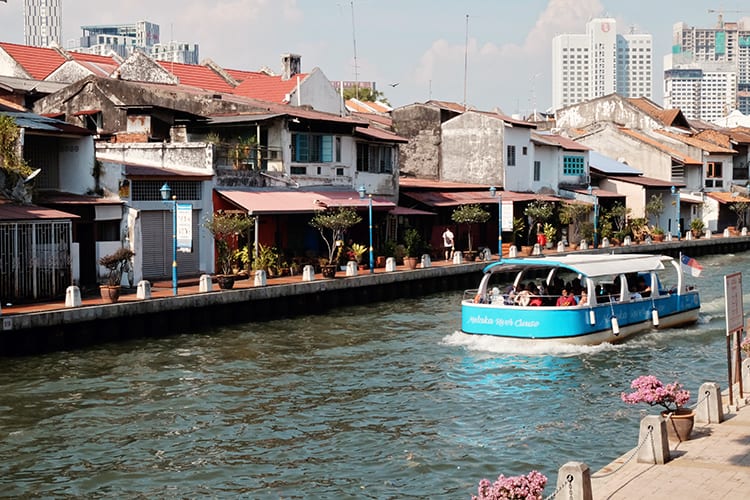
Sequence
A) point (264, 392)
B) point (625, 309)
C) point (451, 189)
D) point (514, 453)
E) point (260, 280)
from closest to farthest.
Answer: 1. point (514, 453)
2. point (264, 392)
3. point (625, 309)
4. point (260, 280)
5. point (451, 189)

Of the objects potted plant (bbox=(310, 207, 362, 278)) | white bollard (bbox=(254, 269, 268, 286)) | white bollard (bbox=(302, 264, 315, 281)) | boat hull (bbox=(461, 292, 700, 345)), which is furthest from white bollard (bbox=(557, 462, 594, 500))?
potted plant (bbox=(310, 207, 362, 278))

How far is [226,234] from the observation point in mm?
33875

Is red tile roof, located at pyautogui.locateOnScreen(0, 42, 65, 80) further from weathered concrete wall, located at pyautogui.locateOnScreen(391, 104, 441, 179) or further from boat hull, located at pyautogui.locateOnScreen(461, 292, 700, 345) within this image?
boat hull, located at pyautogui.locateOnScreen(461, 292, 700, 345)

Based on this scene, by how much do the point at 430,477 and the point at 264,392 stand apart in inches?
270

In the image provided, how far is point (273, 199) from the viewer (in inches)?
1497

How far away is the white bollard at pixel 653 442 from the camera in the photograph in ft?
43.9

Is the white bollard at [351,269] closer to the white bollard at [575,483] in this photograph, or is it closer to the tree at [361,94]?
the white bollard at [575,483]

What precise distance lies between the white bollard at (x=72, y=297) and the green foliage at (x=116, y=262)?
1.77 metres

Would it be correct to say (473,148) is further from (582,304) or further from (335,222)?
(582,304)

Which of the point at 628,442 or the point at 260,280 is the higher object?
the point at 260,280

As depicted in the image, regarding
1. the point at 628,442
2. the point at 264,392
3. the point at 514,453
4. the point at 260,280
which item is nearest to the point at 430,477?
the point at 514,453

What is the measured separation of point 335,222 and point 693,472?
2577 cm

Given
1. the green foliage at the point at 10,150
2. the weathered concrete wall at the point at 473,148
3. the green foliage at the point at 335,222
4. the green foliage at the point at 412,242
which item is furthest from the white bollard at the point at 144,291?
the weathered concrete wall at the point at 473,148

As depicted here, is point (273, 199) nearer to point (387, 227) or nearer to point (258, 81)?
point (387, 227)
